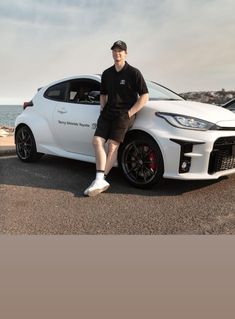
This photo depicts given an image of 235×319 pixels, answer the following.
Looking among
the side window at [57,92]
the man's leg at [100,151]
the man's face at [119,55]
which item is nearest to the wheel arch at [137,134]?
the man's leg at [100,151]

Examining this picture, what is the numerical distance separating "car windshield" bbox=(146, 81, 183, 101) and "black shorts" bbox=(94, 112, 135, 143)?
597 mm

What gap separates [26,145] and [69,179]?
1455 millimetres

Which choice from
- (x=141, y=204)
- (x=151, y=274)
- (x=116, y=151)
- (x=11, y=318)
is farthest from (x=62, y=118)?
(x=11, y=318)

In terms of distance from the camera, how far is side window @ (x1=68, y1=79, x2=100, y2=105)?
6559 millimetres

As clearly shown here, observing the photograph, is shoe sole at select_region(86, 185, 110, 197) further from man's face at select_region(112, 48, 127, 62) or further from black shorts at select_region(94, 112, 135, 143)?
man's face at select_region(112, 48, 127, 62)

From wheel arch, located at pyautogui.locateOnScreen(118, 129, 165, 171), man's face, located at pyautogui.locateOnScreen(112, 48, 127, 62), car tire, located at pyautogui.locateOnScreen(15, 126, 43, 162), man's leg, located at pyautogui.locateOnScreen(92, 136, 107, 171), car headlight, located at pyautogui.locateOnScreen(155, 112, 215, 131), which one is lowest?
car tire, located at pyautogui.locateOnScreen(15, 126, 43, 162)

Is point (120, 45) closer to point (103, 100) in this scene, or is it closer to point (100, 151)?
point (103, 100)

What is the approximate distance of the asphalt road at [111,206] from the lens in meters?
4.45

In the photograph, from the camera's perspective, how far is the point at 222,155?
5734mm

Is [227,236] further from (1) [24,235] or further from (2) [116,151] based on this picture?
(2) [116,151]

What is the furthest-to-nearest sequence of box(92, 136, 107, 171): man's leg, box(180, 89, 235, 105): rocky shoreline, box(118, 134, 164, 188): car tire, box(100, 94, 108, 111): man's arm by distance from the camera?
box(180, 89, 235, 105): rocky shoreline, box(100, 94, 108, 111): man's arm, box(92, 136, 107, 171): man's leg, box(118, 134, 164, 188): car tire

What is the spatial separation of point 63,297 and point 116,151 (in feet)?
10.6

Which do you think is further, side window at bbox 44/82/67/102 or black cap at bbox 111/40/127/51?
side window at bbox 44/82/67/102

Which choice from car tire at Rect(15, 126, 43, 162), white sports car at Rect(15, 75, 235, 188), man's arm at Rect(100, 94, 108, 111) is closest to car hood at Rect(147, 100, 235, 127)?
white sports car at Rect(15, 75, 235, 188)
